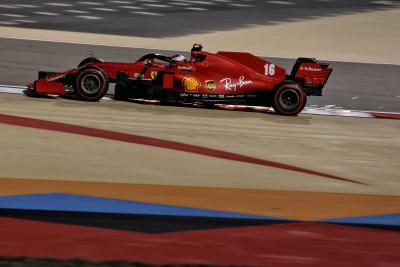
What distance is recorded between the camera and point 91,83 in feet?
42.2

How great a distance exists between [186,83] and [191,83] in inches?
3.0

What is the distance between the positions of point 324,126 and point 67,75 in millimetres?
3839

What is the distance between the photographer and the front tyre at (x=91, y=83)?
503 inches

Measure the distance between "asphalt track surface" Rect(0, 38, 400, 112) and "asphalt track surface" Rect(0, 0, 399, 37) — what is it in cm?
338

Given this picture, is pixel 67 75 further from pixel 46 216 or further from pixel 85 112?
pixel 46 216

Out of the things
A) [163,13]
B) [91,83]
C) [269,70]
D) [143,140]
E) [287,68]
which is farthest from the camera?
[163,13]

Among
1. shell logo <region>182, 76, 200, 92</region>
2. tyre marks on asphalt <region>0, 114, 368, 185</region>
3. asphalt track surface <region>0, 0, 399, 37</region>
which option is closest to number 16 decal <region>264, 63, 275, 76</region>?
shell logo <region>182, 76, 200, 92</region>

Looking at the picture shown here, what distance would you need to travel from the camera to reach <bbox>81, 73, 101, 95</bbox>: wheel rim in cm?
1280

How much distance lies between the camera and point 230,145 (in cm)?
1036

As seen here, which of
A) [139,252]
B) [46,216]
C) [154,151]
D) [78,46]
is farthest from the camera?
[78,46]

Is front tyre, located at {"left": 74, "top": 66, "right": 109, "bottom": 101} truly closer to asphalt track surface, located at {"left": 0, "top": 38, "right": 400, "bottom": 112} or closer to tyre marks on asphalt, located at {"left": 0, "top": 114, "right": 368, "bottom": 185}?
Answer: asphalt track surface, located at {"left": 0, "top": 38, "right": 400, "bottom": 112}

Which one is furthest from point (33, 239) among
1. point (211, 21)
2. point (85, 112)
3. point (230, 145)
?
point (211, 21)

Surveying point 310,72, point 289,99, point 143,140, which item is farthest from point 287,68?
point 143,140

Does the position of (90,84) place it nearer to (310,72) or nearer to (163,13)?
(310,72)
